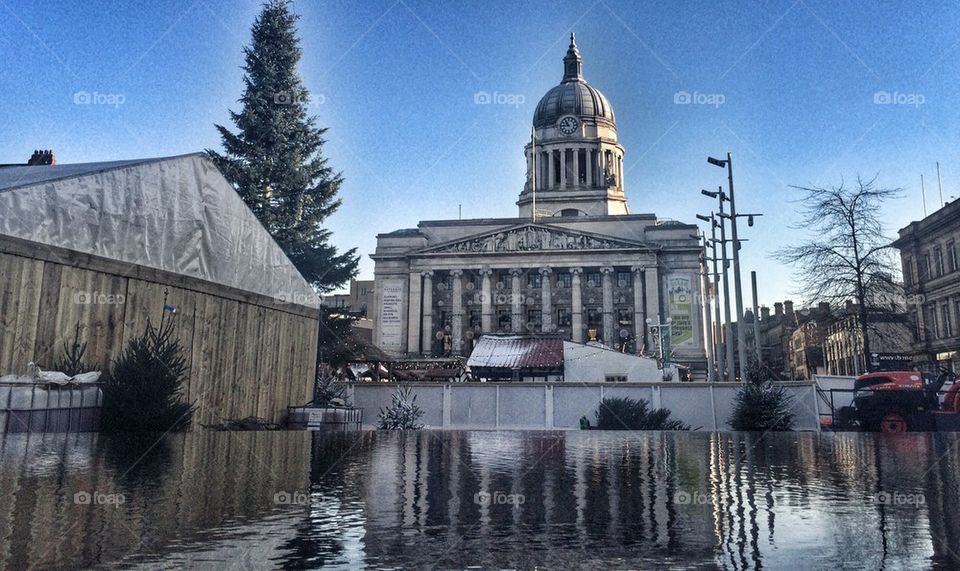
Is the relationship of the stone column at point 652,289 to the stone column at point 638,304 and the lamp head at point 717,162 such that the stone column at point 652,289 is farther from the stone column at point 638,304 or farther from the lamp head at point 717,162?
the lamp head at point 717,162

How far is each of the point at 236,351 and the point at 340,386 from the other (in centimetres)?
875

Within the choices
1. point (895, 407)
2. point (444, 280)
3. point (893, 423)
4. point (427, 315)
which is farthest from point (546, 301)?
point (893, 423)

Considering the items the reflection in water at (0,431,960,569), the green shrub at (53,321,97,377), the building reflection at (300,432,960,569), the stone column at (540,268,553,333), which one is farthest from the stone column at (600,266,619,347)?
the reflection in water at (0,431,960,569)

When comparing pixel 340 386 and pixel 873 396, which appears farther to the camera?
pixel 340 386

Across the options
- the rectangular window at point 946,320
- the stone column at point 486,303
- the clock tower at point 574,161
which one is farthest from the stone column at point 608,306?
the rectangular window at point 946,320

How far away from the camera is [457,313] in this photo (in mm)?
71750

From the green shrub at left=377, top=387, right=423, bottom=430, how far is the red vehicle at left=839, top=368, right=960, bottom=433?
13099mm

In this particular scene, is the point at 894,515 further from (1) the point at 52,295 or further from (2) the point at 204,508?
(1) the point at 52,295

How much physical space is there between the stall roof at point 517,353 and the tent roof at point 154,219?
27.8 m

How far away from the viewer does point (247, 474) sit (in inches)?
156

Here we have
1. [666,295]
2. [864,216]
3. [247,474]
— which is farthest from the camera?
[666,295]

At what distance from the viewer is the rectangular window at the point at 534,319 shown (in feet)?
234

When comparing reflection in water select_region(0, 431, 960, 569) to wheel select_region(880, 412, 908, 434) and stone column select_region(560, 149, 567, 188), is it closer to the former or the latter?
wheel select_region(880, 412, 908, 434)

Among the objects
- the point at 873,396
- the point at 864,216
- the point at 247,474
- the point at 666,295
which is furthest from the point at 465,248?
the point at 247,474
